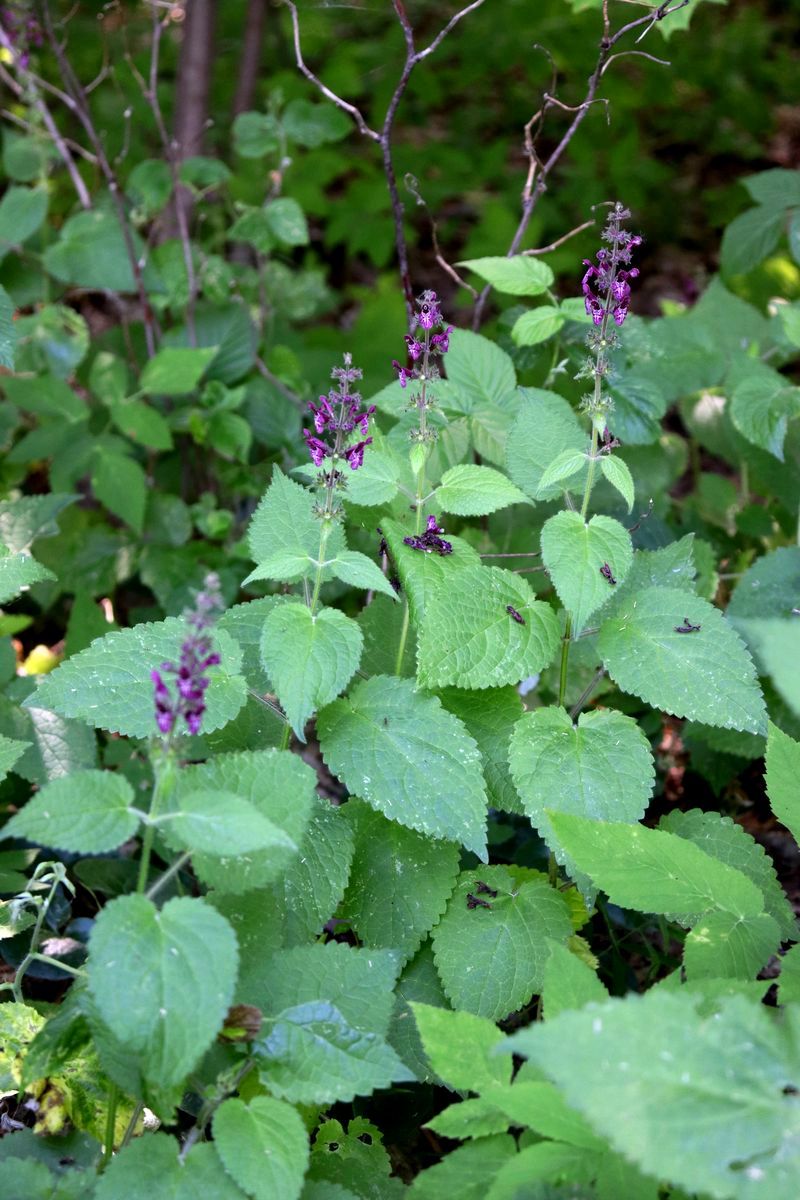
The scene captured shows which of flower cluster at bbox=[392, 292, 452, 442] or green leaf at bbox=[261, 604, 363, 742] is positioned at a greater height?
flower cluster at bbox=[392, 292, 452, 442]

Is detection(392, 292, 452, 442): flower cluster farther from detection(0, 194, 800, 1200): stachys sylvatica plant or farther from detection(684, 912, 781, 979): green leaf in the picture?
detection(684, 912, 781, 979): green leaf

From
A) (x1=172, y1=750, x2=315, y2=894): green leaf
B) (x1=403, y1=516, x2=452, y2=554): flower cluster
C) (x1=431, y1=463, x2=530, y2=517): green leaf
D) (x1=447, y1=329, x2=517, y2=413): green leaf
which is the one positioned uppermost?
(x1=447, y1=329, x2=517, y2=413): green leaf

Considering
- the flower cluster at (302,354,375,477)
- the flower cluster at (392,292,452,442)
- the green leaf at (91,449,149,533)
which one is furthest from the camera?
the green leaf at (91,449,149,533)

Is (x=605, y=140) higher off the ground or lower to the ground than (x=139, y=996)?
higher

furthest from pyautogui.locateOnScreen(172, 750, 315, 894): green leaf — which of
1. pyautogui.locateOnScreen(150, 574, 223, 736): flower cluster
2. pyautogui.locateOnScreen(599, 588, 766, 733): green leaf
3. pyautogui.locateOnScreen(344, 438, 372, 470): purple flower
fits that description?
pyautogui.locateOnScreen(599, 588, 766, 733): green leaf

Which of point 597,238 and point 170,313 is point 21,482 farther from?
point 597,238

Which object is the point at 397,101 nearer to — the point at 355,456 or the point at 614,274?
the point at 614,274

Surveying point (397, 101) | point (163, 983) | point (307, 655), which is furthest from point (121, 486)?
point (163, 983)

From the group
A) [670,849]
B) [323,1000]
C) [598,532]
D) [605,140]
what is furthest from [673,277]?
[323,1000]

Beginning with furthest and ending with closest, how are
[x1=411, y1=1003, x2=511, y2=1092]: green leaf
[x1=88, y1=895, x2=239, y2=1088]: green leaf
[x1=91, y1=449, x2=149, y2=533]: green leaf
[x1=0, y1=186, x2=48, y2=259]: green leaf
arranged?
1. [x1=0, y1=186, x2=48, y2=259]: green leaf
2. [x1=91, y1=449, x2=149, y2=533]: green leaf
3. [x1=411, y1=1003, x2=511, y2=1092]: green leaf
4. [x1=88, y1=895, x2=239, y2=1088]: green leaf
